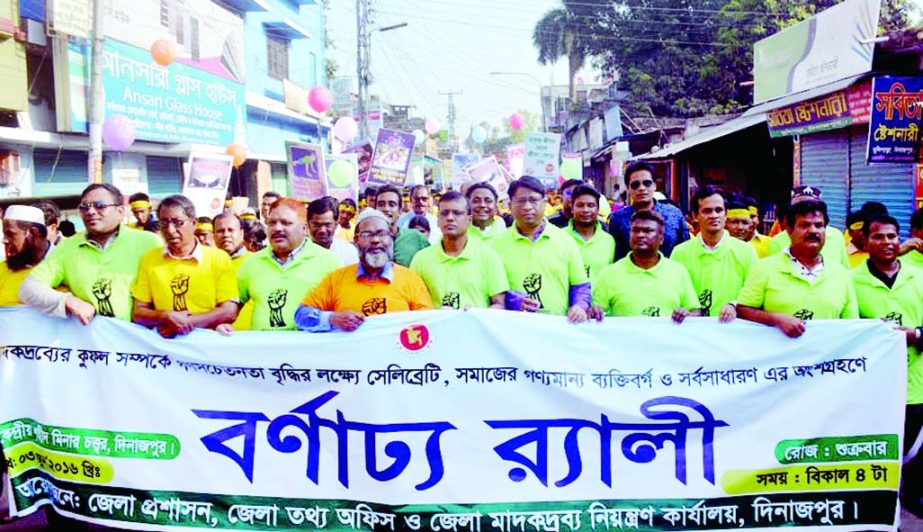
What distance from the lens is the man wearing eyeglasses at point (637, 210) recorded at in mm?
5121

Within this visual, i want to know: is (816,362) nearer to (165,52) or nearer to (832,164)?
(832,164)

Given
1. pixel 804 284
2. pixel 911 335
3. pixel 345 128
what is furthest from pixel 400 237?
pixel 345 128

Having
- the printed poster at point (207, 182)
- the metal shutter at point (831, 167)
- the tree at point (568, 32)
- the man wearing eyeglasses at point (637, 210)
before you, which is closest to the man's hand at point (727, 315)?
the man wearing eyeglasses at point (637, 210)

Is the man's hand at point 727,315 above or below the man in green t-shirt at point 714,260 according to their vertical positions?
below

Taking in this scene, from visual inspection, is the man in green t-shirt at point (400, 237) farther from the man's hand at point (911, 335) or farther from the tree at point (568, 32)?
the tree at point (568, 32)

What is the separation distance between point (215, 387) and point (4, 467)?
1.36m

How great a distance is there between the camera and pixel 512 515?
3654mm

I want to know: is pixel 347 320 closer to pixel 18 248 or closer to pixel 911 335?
pixel 18 248

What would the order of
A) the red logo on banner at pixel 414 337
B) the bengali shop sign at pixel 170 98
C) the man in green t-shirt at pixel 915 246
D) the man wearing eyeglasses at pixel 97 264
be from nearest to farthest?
1. the red logo on banner at pixel 414 337
2. the man wearing eyeglasses at pixel 97 264
3. the man in green t-shirt at pixel 915 246
4. the bengali shop sign at pixel 170 98

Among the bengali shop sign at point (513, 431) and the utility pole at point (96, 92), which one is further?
the utility pole at point (96, 92)

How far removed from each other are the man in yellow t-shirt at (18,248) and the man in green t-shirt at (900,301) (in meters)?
4.42

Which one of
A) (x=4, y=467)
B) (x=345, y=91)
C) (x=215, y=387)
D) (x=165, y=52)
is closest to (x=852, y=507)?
(x=215, y=387)

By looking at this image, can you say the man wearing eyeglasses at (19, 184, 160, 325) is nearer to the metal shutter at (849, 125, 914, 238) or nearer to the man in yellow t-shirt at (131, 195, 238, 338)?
the man in yellow t-shirt at (131, 195, 238, 338)

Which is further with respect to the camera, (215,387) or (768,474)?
(215,387)
